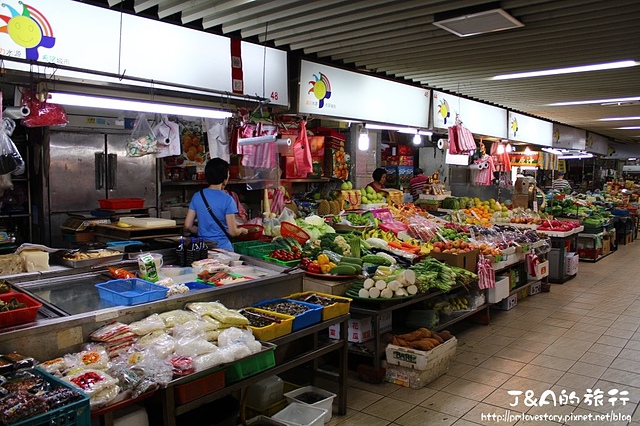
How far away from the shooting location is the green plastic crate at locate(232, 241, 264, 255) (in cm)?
571

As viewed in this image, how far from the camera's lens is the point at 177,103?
16.6 feet

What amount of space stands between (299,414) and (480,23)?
4.25m

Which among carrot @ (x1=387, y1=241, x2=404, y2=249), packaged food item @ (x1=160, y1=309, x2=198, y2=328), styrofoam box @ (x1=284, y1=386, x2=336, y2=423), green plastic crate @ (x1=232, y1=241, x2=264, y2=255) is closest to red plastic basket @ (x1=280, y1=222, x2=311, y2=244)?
green plastic crate @ (x1=232, y1=241, x2=264, y2=255)

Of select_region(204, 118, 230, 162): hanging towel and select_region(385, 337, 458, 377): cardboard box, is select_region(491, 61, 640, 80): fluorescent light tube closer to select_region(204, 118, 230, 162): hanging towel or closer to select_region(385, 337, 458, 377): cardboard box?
select_region(204, 118, 230, 162): hanging towel

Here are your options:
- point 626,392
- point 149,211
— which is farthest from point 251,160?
point 626,392

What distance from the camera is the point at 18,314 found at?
298 cm

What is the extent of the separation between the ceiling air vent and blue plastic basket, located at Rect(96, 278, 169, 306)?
153 inches

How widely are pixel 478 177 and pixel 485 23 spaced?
754 cm

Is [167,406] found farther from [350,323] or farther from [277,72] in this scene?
[277,72]

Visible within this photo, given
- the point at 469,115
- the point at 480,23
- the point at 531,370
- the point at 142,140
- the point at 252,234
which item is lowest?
the point at 531,370

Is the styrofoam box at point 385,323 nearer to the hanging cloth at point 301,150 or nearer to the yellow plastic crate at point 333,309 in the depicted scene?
the yellow plastic crate at point 333,309

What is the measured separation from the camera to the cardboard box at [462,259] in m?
6.61

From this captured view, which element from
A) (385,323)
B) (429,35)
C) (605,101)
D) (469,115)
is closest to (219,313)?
(385,323)

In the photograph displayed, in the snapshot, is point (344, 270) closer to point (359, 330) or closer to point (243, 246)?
point (359, 330)
